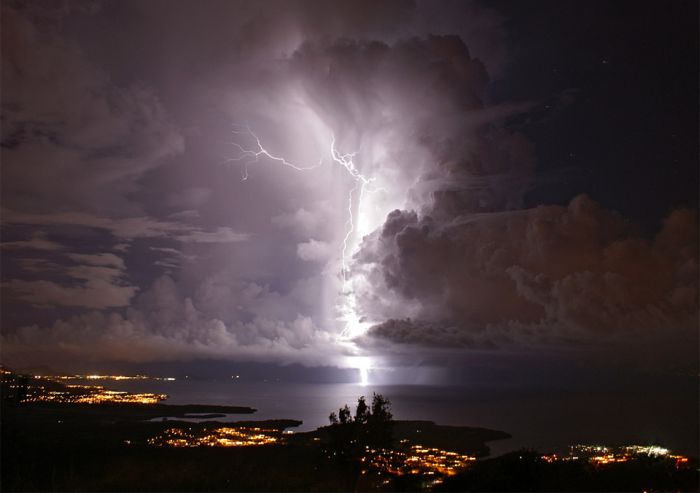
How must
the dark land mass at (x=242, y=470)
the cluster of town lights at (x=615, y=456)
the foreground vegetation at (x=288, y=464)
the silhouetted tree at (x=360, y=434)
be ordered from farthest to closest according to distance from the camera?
the silhouetted tree at (x=360, y=434) → the cluster of town lights at (x=615, y=456) → the foreground vegetation at (x=288, y=464) → the dark land mass at (x=242, y=470)

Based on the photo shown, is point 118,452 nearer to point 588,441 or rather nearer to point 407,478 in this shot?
point 407,478

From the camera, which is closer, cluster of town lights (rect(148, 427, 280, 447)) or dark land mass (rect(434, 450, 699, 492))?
dark land mass (rect(434, 450, 699, 492))

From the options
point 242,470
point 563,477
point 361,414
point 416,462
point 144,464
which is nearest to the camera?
point 563,477

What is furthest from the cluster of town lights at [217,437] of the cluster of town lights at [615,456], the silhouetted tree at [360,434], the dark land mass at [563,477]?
the cluster of town lights at [615,456]

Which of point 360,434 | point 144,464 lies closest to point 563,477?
point 360,434

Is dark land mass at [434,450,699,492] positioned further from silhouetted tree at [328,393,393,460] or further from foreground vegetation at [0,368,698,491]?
silhouetted tree at [328,393,393,460]

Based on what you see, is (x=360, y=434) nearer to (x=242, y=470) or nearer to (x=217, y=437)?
(x=242, y=470)

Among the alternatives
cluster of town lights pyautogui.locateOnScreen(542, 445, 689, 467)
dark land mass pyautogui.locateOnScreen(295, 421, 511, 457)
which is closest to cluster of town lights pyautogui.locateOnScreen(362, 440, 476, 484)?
dark land mass pyautogui.locateOnScreen(295, 421, 511, 457)

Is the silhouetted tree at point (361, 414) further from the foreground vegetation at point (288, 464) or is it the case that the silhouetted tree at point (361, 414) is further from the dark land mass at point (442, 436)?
the dark land mass at point (442, 436)
